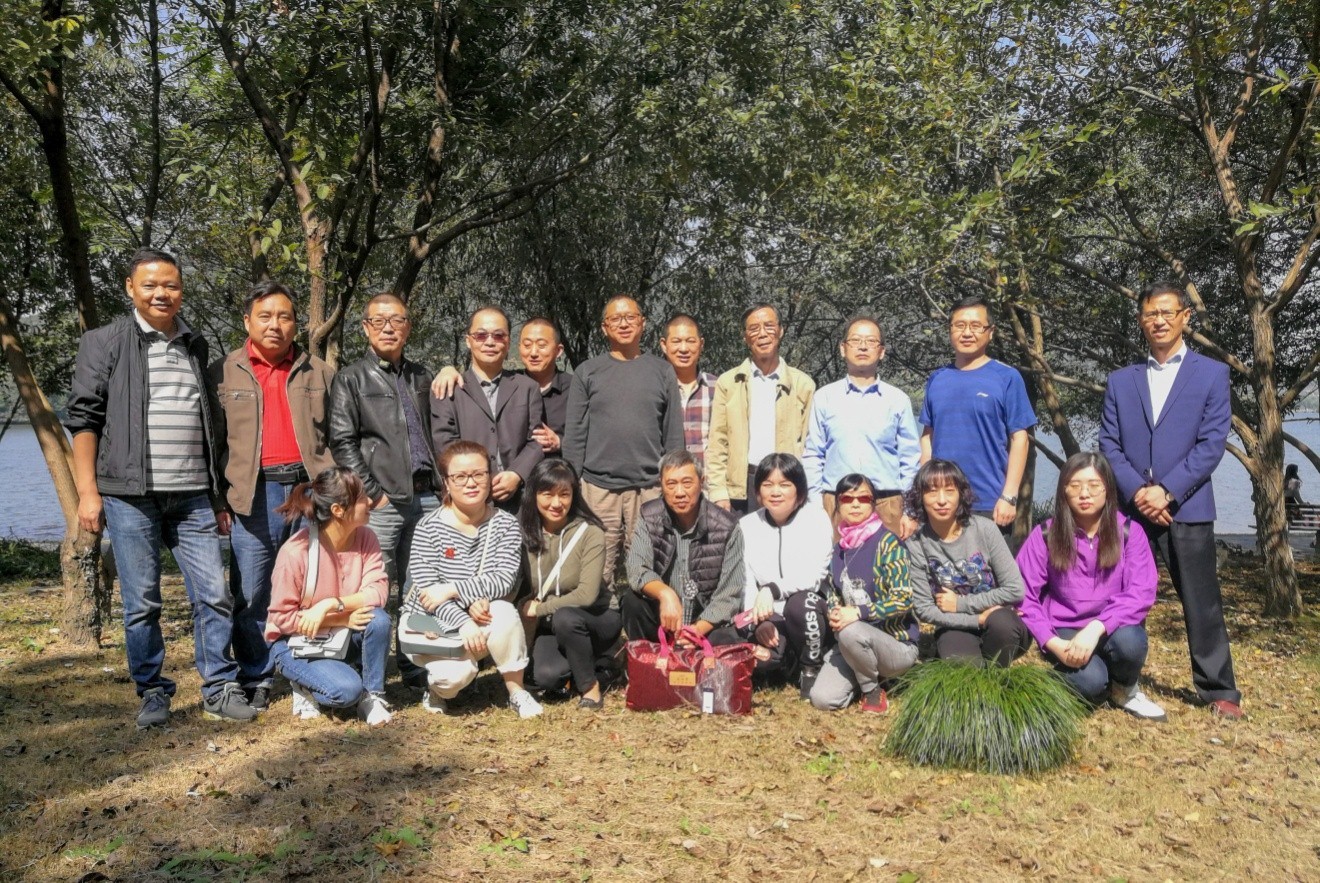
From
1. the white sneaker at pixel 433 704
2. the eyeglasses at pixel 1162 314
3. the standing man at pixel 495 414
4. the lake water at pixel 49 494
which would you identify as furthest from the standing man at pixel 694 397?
the lake water at pixel 49 494

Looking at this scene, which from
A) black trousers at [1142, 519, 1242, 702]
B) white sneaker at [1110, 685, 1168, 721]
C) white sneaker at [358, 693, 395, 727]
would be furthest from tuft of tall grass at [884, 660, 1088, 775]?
white sneaker at [358, 693, 395, 727]

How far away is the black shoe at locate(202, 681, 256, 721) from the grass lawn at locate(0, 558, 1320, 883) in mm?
77

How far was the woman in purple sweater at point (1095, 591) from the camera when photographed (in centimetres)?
502

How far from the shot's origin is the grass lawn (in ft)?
11.7

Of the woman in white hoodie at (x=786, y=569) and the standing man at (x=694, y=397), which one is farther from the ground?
the standing man at (x=694, y=397)

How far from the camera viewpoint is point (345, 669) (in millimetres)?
5105

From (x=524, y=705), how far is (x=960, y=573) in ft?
7.26

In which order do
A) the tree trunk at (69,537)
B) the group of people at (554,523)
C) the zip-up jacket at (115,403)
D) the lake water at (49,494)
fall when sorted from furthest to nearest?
the lake water at (49,494)
the tree trunk at (69,537)
the group of people at (554,523)
the zip-up jacket at (115,403)

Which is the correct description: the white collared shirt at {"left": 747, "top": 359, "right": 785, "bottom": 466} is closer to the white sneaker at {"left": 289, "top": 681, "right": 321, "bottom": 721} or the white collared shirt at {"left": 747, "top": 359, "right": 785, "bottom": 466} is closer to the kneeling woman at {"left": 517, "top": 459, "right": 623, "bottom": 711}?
the kneeling woman at {"left": 517, "top": 459, "right": 623, "bottom": 711}

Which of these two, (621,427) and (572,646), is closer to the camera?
(572,646)

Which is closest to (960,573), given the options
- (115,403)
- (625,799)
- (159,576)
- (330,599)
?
(625,799)

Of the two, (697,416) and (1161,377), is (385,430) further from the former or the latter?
(1161,377)

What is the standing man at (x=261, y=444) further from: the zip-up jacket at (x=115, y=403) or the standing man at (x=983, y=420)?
the standing man at (x=983, y=420)

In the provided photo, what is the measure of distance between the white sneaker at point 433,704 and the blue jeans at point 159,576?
91 centimetres
